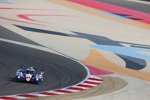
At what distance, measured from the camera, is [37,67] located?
90.3 feet

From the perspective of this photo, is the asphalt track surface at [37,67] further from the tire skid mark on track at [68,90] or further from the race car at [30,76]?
the tire skid mark on track at [68,90]

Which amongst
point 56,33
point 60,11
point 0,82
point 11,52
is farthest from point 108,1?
point 0,82

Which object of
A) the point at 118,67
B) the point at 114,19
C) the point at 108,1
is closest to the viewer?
the point at 118,67

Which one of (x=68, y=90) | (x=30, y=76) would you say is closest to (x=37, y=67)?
(x=30, y=76)

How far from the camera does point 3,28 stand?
4262 cm

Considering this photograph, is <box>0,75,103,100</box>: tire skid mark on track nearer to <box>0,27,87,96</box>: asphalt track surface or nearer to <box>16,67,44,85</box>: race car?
<box>0,27,87,96</box>: asphalt track surface

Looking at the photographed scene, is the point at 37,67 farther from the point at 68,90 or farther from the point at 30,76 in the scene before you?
the point at 68,90

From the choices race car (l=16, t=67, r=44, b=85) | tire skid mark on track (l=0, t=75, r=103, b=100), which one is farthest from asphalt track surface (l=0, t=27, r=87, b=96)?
tire skid mark on track (l=0, t=75, r=103, b=100)

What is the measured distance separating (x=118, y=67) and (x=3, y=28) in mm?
15920

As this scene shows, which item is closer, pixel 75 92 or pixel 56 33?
pixel 75 92

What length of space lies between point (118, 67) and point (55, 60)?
3.99 metres

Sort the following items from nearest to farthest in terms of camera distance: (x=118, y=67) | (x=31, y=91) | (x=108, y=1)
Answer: (x=31, y=91) < (x=118, y=67) < (x=108, y=1)

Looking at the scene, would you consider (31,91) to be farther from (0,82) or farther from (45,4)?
(45,4)

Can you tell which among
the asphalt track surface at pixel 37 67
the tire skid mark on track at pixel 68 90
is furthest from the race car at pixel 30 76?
the tire skid mark on track at pixel 68 90
